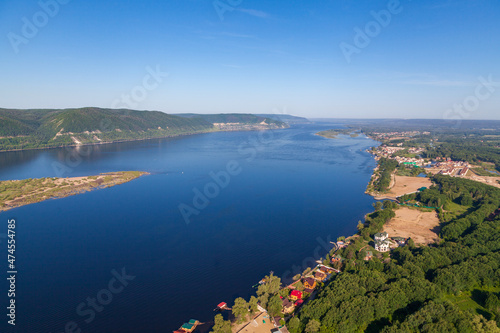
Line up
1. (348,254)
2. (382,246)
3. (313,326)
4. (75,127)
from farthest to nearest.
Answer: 1. (75,127)
2. (382,246)
3. (348,254)
4. (313,326)

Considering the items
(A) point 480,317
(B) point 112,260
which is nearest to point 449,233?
(A) point 480,317

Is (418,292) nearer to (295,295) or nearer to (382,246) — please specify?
(382,246)

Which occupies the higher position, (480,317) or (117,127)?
(117,127)

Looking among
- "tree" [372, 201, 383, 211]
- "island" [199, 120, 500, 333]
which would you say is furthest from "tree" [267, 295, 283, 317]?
"tree" [372, 201, 383, 211]

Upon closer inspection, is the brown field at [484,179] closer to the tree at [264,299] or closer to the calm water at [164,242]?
the calm water at [164,242]

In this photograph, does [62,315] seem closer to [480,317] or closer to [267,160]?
[480,317]

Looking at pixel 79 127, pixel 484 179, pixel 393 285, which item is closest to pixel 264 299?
pixel 393 285

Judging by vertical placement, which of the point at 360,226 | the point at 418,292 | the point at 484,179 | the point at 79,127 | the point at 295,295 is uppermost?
the point at 79,127
